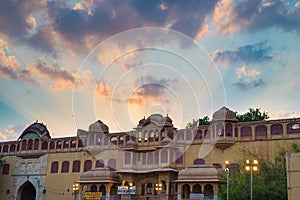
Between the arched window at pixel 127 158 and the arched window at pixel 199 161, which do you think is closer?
the arched window at pixel 199 161

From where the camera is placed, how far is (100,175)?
155ft

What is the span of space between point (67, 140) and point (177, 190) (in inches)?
696

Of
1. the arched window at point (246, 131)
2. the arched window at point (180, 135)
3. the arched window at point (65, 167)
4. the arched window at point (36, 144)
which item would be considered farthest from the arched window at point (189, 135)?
the arched window at point (36, 144)

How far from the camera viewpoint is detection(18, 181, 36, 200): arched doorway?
57.0m

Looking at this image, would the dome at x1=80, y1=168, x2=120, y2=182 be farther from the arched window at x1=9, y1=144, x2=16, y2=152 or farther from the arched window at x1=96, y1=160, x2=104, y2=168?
the arched window at x1=9, y1=144, x2=16, y2=152

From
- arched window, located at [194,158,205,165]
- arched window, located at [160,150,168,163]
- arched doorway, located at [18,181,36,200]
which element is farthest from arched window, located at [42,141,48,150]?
arched window, located at [194,158,205,165]

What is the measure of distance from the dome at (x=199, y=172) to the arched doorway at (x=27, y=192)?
24219mm

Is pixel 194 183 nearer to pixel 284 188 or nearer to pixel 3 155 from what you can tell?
pixel 284 188

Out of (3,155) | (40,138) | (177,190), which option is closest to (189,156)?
(177,190)

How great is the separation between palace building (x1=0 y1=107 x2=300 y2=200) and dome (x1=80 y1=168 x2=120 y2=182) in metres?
0.11

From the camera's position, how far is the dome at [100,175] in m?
46.9

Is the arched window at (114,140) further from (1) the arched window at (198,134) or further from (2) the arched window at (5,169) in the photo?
(2) the arched window at (5,169)

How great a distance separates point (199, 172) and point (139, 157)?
8558 millimetres

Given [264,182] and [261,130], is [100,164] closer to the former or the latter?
[261,130]
